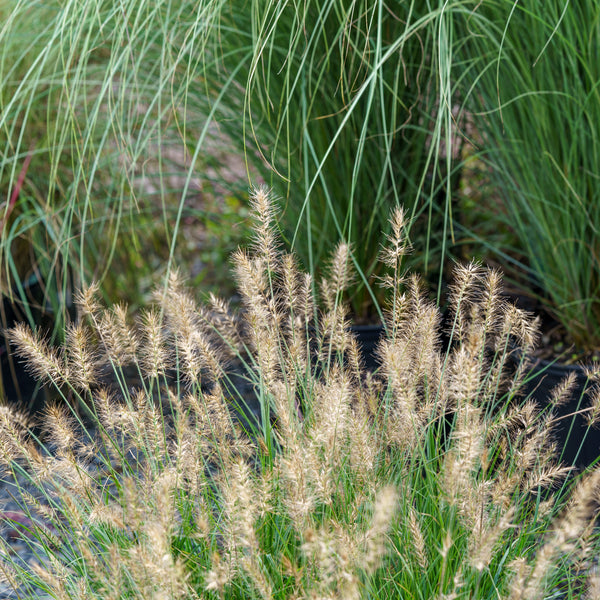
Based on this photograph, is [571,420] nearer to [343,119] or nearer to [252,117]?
[343,119]

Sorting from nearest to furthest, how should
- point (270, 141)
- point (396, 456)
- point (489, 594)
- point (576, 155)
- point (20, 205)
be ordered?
point (489, 594) < point (396, 456) < point (576, 155) < point (270, 141) < point (20, 205)

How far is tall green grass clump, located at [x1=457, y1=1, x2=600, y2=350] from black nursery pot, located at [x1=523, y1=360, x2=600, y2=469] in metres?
0.19

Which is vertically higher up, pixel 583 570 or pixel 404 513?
pixel 404 513

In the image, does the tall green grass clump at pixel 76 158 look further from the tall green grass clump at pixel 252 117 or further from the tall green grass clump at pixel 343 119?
the tall green grass clump at pixel 343 119

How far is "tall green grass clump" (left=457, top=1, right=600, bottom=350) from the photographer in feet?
5.65

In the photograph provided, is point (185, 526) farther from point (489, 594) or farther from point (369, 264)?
point (369, 264)

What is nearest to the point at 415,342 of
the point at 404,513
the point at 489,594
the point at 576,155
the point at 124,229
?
the point at 404,513

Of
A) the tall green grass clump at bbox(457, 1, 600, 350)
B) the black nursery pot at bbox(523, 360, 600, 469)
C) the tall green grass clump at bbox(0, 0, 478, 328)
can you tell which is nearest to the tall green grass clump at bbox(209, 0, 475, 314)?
the tall green grass clump at bbox(0, 0, 478, 328)

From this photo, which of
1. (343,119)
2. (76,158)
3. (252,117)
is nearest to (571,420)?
(343,119)

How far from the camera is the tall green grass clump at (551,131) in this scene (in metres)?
1.72

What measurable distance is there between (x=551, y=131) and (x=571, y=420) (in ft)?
2.17

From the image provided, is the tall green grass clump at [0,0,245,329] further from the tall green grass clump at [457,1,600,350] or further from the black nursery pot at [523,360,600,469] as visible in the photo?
the black nursery pot at [523,360,600,469]

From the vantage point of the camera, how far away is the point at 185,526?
1284 mm

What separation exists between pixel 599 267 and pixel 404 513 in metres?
0.99
